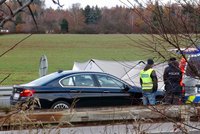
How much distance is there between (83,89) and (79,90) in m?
0.12

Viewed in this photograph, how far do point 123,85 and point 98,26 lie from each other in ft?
30.1

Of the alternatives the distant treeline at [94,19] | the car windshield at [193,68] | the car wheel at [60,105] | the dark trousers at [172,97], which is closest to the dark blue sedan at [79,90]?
the car wheel at [60,105]

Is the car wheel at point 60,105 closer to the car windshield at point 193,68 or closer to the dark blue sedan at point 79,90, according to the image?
the dark blue sedan at point 79,90

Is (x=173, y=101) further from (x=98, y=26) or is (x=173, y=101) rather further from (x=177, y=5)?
(x=177, y=5)

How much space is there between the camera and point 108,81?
1295 centimetres

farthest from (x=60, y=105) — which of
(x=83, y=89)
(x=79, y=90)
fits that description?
(x=83, y=89)

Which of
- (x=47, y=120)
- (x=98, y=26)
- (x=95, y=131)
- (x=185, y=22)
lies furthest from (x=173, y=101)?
(x=95, y=131)

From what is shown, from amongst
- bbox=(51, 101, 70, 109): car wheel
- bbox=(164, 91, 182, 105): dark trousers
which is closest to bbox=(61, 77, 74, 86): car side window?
bbox=(51, 101, 70, 109): car wheel

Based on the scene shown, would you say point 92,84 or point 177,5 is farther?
point 92,84

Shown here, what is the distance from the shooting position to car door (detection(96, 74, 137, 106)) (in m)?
12.7

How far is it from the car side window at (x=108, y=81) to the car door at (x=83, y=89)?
0.19 m

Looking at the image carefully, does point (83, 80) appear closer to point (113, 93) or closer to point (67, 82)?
point (67, 82)

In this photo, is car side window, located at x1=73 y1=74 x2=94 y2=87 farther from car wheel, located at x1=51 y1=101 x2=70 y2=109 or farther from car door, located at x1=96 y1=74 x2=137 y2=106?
car wheel, located at x1=51 y1=101 x2=70 y2=109

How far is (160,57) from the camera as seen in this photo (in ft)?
10.6
